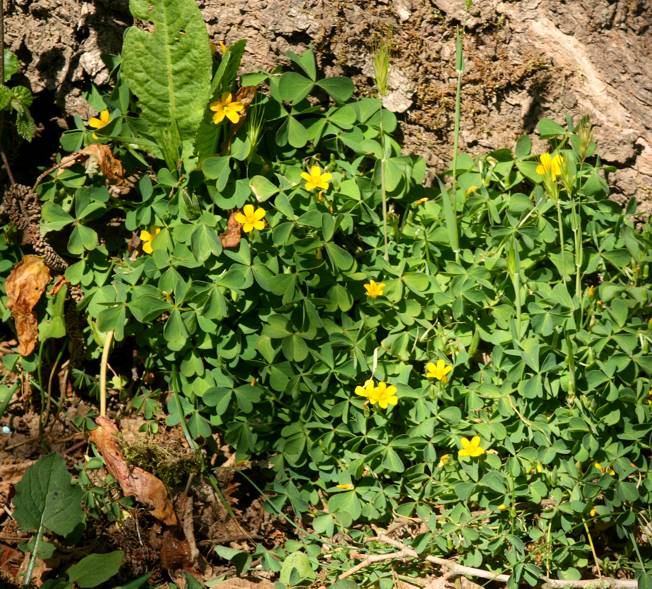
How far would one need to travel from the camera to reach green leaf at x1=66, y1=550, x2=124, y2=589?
7.54ft

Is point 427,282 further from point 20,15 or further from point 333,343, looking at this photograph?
point 20,15

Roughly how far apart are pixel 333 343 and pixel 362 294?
24cm

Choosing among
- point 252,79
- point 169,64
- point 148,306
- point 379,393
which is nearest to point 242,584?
point 379,393

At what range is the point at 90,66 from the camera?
3268 millimetres

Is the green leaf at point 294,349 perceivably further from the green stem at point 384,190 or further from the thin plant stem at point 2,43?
the thin plant stem at point 2,43

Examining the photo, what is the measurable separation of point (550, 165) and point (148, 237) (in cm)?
158

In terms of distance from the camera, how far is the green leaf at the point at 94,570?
230cm

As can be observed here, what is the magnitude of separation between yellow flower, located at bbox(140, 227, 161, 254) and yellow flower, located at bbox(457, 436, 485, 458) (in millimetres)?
1399

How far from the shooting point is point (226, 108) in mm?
2977

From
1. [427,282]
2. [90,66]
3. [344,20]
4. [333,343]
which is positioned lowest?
[333,343]

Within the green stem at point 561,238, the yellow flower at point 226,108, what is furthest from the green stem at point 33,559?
the green stem at point 561,238

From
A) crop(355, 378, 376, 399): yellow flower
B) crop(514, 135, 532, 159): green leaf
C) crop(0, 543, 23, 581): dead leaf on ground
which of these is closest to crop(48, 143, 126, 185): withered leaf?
crop(355, 378, 376, 399): yellow flower

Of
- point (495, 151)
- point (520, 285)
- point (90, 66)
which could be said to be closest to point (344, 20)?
point (495, 151)

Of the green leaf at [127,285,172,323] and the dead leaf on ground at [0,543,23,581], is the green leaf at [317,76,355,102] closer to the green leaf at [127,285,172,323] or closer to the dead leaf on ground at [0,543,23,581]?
the green leaf at [127,285,172,323]
